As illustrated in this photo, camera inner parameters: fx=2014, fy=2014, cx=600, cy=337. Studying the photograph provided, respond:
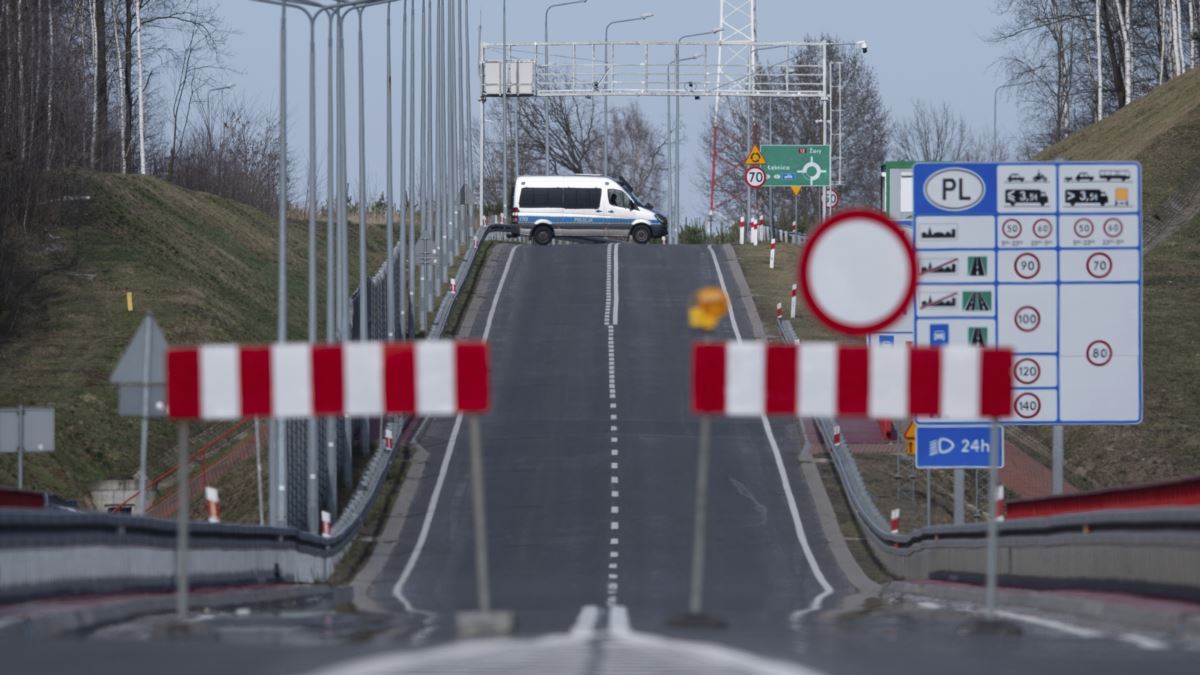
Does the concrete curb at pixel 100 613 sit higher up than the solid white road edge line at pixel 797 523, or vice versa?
the concrete curb at pixel 100 613

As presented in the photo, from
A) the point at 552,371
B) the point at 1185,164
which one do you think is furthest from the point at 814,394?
the point at 1185,164

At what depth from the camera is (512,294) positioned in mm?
57719

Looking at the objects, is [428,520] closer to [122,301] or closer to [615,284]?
[122,301]

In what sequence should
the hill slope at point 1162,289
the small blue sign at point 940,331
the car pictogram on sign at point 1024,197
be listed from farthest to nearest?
1. the hill slope at point 1162,289
2. the small blue sign at point 940,331
3. the car pictogram on sign at point 1024,197

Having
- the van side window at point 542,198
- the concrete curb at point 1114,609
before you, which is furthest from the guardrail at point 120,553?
the van side window at point 542,198

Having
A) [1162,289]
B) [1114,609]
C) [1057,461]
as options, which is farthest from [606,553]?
[1162,289]

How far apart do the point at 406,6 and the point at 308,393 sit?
134ft

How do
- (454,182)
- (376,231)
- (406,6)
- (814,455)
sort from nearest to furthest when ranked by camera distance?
1. (814,455)
2. (406,6)
3. (454,182)
4. (376,231)

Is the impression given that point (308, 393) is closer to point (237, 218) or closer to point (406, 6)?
point (406, 6)

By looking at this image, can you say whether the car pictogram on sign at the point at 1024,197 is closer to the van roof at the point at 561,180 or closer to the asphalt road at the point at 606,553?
the asphalt road at the point at 606,553

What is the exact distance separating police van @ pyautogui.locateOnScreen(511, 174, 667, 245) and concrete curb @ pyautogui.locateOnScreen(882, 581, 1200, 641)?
60948mm

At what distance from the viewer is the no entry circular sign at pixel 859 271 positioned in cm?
1125

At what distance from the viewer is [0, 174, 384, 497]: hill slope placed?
146 ft

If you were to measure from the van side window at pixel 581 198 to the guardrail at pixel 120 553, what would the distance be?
52542mm
